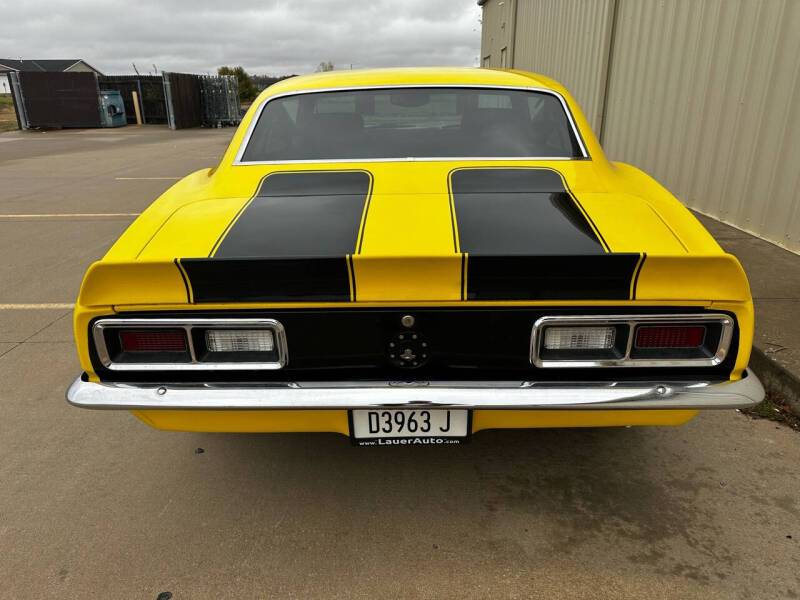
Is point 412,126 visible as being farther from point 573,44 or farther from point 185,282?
point 573,44

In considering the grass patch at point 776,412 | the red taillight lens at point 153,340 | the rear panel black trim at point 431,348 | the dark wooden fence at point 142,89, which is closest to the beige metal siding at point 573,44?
the grass patch at point 776,412

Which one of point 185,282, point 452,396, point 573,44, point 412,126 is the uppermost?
point 573,44

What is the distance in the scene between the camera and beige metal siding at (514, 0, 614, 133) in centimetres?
833

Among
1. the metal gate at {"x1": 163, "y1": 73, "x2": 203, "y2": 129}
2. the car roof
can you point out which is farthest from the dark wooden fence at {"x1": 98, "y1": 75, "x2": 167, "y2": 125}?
the car roof

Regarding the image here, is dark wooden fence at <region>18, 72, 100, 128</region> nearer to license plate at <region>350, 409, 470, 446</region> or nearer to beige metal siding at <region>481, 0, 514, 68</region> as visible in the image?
beige metal siding at <region>481, 0, 514, 68</region>

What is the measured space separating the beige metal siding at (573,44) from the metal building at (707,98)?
0.04 m

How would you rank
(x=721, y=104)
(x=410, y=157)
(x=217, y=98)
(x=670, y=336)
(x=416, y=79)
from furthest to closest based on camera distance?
1. (x=217, y=98)
2. (x=721, y=104)
3. (x=416, y=79)
4. (x=410, y=157)
5. (x=670, y=336)

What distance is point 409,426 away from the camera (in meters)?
1.91

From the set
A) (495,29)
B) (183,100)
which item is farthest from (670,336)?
(183,100)

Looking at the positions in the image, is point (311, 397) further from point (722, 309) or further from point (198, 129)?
point (198, 129)

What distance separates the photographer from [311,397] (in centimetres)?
183

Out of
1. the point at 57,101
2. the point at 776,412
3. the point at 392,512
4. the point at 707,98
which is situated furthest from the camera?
the point at 57,101

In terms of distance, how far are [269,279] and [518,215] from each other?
886mm

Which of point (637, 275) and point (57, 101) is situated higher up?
point (57, 101)
